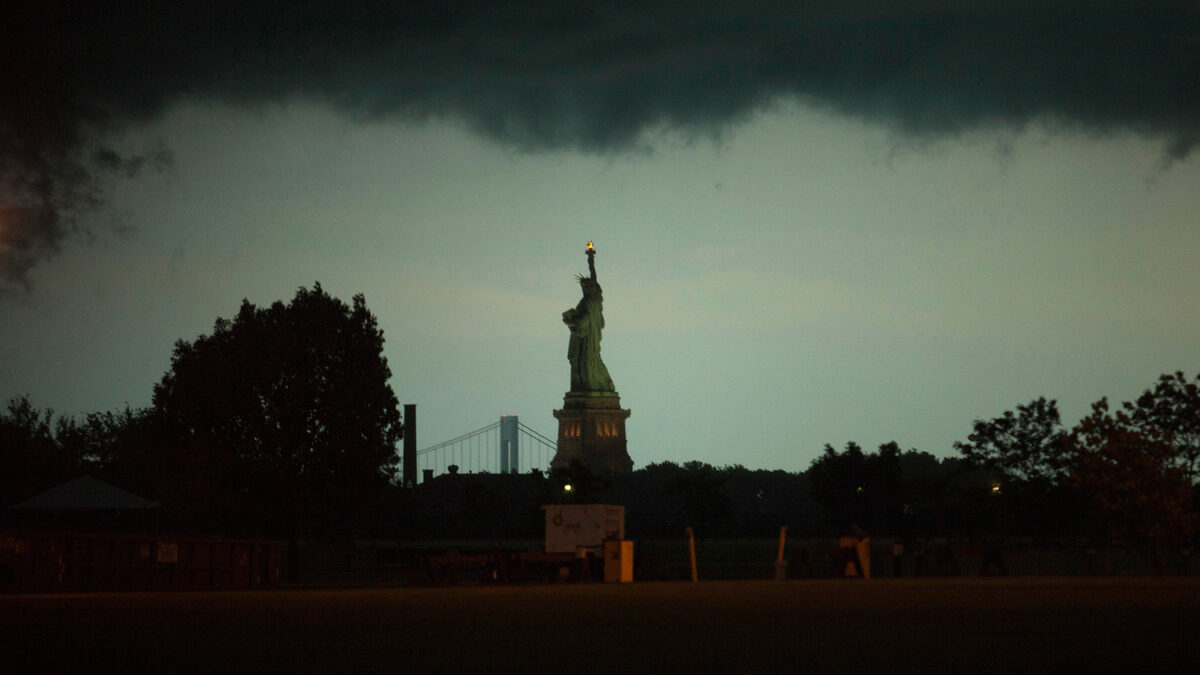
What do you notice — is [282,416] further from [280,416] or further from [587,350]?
[587,350]

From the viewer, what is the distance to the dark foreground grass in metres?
12.3

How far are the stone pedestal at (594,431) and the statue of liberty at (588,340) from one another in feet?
3.58

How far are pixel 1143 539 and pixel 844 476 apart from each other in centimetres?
4267

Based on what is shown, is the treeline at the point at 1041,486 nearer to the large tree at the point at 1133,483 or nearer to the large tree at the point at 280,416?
the large tree at the point at 1133,483

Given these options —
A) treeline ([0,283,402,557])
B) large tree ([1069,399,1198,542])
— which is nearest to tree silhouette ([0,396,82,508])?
treeline ([0,283,402,557])

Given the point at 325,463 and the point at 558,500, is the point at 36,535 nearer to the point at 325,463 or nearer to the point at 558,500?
the point at 325,463

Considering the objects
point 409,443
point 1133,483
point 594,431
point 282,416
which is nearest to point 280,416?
point 282,416

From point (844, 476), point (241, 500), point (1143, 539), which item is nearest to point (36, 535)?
point (241, 500)

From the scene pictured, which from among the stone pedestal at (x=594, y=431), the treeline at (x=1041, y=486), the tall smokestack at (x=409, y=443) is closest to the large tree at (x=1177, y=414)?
the treeline at (x=1041, y=486)

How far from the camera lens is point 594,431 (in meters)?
149

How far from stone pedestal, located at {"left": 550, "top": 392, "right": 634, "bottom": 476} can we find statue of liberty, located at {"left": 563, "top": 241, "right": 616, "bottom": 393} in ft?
3.58

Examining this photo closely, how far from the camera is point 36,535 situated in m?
33.7

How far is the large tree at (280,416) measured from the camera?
156ft

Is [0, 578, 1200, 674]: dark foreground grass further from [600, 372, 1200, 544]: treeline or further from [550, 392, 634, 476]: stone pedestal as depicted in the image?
[550, 392, 634, 476]: stone pedestal
